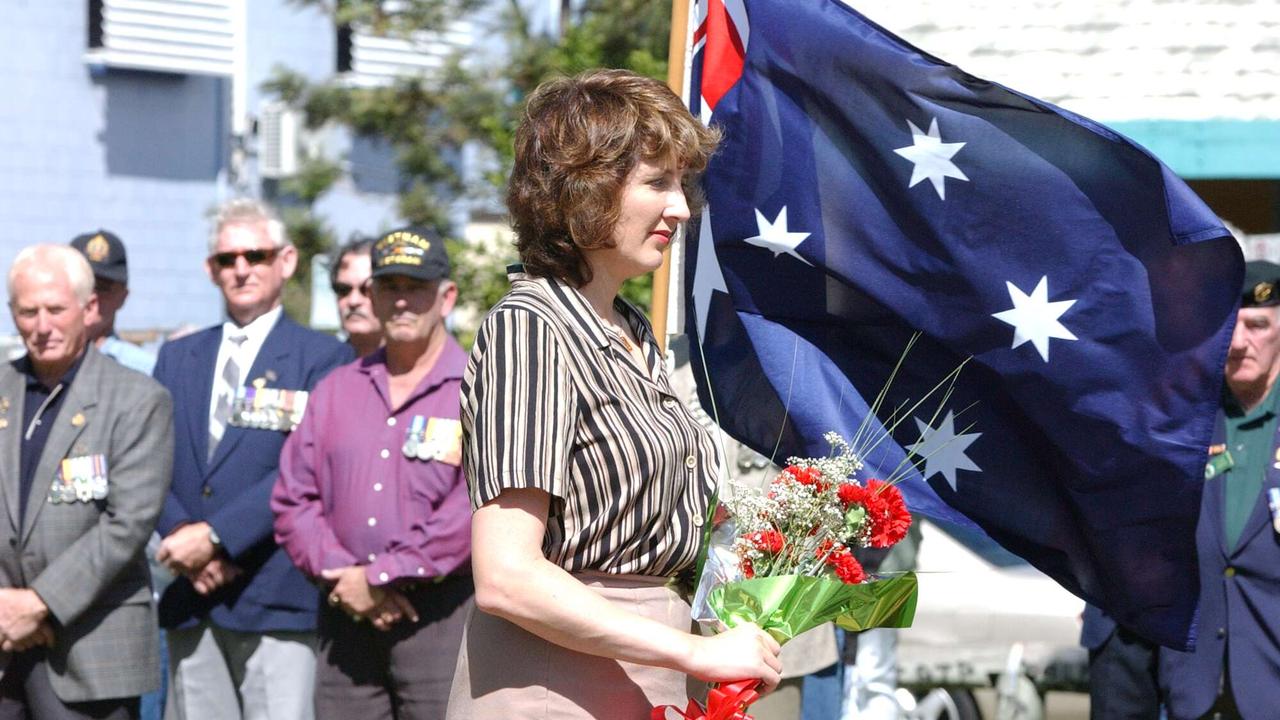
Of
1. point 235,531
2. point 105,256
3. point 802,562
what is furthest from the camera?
point 105,256

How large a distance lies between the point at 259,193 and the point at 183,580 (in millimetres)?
12920

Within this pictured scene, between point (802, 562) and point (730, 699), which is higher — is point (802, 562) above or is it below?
above

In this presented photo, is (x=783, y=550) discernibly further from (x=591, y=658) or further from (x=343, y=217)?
(x=343, y=217)

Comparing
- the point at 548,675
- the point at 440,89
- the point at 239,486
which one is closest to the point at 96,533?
the point at 239,486

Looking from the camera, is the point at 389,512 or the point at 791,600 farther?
the point at 389,512

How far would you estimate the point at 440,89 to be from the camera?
14328 millimetres

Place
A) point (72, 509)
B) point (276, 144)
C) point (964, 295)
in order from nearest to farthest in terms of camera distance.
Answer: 1. point (964, 295)
2. point (72, 509)
3. point (276, 144)

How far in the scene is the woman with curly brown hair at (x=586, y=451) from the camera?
2688 mm

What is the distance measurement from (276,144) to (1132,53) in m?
10.8

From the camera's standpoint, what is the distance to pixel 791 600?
2.86 metres

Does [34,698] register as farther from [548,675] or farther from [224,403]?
[548,675]

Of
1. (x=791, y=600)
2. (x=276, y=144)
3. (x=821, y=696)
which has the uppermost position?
(x=276, y=144)

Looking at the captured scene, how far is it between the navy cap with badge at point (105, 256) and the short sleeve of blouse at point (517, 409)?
488 centimetres

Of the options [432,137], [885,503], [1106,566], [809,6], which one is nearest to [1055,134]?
[809,6]
